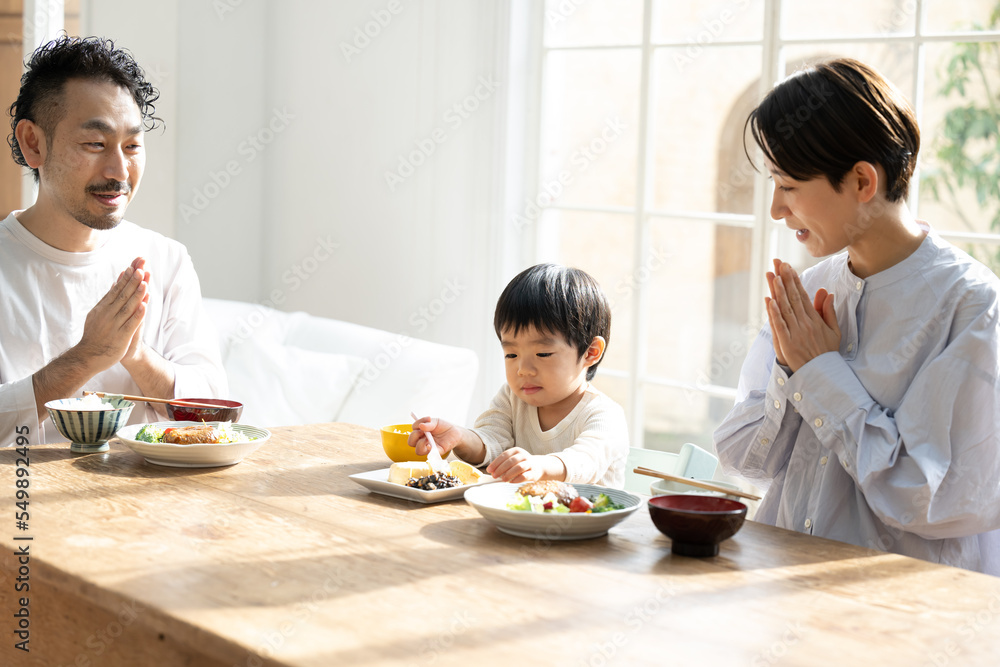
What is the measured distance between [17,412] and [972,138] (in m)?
2.64

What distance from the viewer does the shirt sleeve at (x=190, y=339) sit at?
2.30 metres

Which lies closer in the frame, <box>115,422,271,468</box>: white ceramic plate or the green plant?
<box>115,422,271,468</box>: white ceramic plate

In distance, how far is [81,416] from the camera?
1.83 metres

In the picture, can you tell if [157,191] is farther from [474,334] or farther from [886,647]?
[886,647]

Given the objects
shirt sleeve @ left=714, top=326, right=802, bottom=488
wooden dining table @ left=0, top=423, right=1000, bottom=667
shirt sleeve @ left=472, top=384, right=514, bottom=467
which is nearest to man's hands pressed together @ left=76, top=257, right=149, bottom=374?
wooden dining table @ left=0, top=423, right=1000, bottom=667

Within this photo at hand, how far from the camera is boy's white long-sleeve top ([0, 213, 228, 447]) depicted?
2238 millimetres

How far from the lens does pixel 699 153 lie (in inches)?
147

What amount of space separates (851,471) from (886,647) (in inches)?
22.9

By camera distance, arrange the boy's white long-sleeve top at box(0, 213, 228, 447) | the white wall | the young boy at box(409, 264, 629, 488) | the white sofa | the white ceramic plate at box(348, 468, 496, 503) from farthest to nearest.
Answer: the white wall → the white sofa → the boy's white long-sleeve top at box(0, 213, 228, 447) → the young boy at box(409, 264, 629, 488) → the white ceramic plate at box(348, 468, 496, 503)

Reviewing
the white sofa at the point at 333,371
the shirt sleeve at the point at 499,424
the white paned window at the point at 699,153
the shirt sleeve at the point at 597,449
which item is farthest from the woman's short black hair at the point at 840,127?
the white sofa at the point at 333,371

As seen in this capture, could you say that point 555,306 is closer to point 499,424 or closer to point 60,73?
point 499,424

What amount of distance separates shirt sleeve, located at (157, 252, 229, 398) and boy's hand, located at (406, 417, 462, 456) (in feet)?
2.36

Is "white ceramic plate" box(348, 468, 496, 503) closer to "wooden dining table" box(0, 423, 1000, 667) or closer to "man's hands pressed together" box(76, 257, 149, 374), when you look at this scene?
"wooden dining table" box(0, 423, 1000, 667)

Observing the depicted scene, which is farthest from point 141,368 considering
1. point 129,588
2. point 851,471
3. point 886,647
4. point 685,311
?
point 685,311
